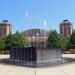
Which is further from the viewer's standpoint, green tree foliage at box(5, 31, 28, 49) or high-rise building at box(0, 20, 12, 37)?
high-rise building at box(0, 20, 12, 37)

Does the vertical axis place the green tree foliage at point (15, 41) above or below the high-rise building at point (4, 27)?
below

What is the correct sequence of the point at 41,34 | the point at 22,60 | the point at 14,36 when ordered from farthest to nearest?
1. the point at 41,34
2. the point at 14,36
3. the point at 22,60

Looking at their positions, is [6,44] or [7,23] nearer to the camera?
[6,44]

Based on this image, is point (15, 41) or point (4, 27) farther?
point (4, 27)

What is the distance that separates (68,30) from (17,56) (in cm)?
10978

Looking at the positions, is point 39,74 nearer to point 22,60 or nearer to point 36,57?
point 36,57

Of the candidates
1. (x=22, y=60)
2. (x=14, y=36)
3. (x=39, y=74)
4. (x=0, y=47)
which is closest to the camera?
(x=39, y=74)

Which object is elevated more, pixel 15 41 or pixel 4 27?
pixel 4 27

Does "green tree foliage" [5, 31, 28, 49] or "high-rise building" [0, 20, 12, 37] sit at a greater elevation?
"high-rise building" [0, 20, 12, 37]

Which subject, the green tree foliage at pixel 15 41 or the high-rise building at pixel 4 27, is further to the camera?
the high-rise building at pixel 4 27

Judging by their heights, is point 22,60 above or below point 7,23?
below

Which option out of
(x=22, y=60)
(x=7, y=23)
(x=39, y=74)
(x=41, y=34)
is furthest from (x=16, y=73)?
(x=7, y=23)

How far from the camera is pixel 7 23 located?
12606 cm

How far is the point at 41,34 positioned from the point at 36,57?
81.3 meters
